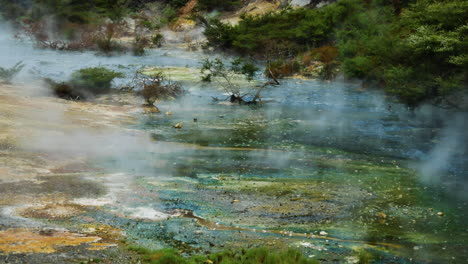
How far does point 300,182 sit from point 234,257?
193 inches

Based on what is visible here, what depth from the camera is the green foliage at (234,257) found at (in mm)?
7660

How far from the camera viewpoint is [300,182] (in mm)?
12516

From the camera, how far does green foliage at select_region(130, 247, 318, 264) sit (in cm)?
766

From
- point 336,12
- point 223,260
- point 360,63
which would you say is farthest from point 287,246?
point 336,12

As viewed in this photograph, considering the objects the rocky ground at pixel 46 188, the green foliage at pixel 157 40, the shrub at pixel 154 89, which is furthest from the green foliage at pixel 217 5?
the rocky ground at pixel 46 188

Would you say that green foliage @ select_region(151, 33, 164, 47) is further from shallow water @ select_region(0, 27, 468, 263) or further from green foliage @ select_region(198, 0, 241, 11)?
shallow water @ select_region(0, 27, 468, 263)

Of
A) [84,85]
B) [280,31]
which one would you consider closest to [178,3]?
[280,31]

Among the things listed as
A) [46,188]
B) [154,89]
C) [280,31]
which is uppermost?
[280,31]

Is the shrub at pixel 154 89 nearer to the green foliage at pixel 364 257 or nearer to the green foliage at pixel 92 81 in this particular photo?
the green foliage at pixel 92 81

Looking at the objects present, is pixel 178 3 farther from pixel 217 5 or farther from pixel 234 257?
pixel 234 257

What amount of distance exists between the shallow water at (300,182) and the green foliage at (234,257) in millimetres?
503

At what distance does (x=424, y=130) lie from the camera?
64.5 ft

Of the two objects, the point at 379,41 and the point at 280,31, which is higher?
the point at 280,31

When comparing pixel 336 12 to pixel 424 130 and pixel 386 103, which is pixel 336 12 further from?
pixel 424 130
